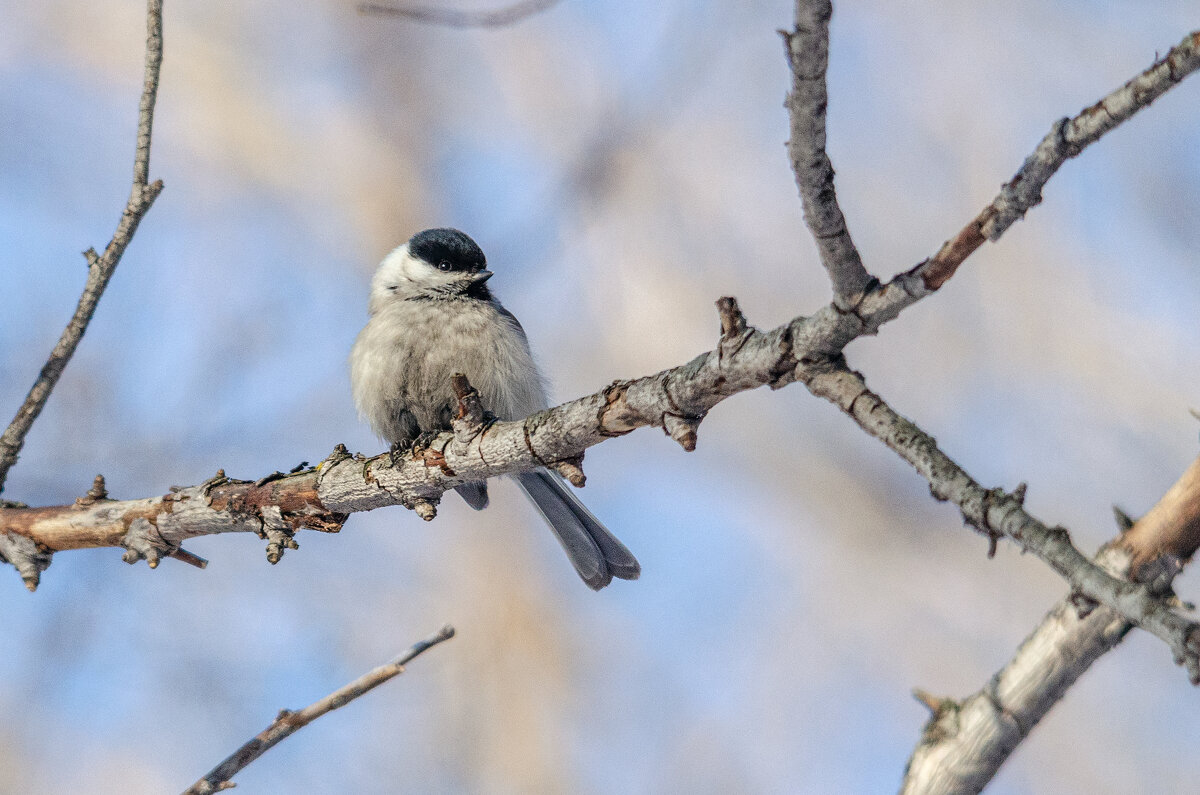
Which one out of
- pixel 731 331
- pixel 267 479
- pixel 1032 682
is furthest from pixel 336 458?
pixel 1032 682

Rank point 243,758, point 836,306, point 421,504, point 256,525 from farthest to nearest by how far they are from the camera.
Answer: point 256,525 → point 421,504 → point 243,758 → point 836,306

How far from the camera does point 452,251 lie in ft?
15.3

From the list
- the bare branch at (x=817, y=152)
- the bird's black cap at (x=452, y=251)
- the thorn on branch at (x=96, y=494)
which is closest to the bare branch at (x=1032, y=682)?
the bare branch at (x=817, y=152)

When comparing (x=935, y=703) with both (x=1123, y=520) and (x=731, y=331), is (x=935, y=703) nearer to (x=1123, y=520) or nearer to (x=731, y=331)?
(x=1123, y=520)

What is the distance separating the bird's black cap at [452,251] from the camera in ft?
15.2

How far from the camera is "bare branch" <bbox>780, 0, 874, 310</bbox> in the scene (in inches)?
61.6

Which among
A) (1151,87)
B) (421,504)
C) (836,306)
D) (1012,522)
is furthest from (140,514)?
(1151,87)

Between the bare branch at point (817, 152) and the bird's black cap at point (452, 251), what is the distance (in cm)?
299

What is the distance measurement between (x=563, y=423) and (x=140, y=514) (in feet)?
5.91

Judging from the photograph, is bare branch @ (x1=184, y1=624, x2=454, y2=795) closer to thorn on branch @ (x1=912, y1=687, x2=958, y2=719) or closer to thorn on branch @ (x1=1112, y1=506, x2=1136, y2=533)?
thorn on branch @ (x1=912, y1=687, x2=958, y2=719)

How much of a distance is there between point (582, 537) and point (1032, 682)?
9.14 feet

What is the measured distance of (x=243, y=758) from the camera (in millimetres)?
2344

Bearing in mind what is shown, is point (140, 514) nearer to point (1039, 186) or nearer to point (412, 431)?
point (412, 431)

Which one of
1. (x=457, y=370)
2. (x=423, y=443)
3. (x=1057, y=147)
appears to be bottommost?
(x=1057, y=147)
